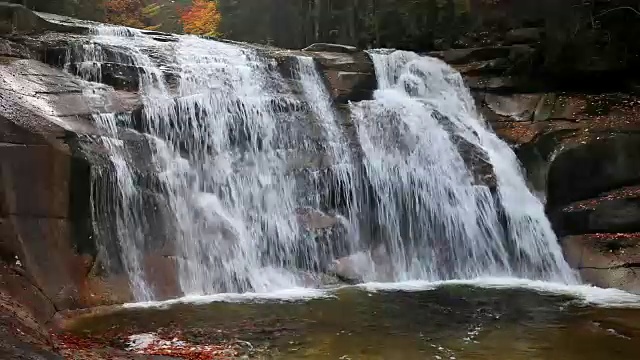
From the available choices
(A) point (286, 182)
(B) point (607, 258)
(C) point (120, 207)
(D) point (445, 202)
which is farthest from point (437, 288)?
(C) point (120, 207)

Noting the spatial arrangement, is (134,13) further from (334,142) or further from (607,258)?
(607,258)

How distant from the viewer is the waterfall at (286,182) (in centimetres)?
937

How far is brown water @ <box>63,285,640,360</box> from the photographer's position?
19.7 ft

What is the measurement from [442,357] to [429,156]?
6809 millimetres

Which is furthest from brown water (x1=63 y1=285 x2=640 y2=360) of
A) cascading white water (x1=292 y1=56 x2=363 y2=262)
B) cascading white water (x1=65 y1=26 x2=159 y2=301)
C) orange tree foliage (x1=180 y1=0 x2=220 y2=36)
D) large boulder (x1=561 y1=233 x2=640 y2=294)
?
orange tree foliage (x1=180 y1=0 x2=220 y2=36)

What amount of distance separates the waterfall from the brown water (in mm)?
1475

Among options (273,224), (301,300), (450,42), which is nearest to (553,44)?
(450,42)

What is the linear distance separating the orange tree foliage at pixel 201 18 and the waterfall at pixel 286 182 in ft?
49.1

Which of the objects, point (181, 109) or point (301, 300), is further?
point (181, 109)

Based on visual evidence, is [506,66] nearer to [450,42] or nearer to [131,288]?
[450,42]

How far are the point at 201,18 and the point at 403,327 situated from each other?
25.1 metres

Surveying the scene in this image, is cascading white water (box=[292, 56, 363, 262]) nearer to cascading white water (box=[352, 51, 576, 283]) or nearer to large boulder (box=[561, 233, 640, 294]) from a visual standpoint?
cascading white water (box=[352, 51, 576, 283])

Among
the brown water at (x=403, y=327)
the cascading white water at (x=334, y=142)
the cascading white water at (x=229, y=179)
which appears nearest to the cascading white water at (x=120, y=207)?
the cascading white water at (x=229, y=179)

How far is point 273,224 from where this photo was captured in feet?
33.7
